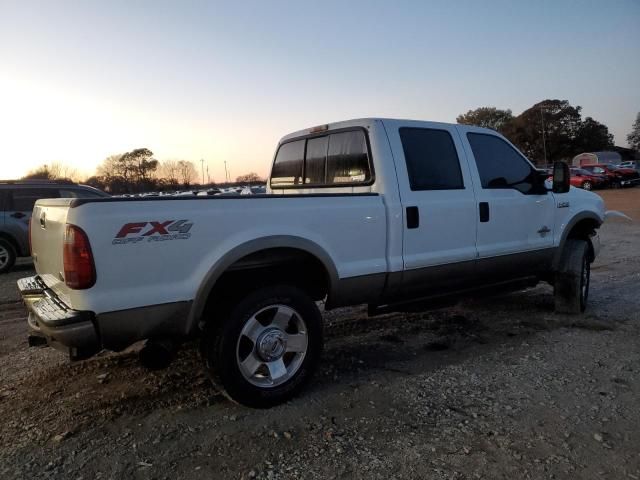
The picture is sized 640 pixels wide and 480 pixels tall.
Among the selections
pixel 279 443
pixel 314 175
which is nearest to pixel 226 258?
pixel 279 443

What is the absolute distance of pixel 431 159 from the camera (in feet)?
13.8

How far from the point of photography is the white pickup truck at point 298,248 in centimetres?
276

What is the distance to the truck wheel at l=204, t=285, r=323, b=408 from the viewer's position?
3100 mm

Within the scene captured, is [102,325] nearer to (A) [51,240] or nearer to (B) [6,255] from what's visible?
(A) [51,240]

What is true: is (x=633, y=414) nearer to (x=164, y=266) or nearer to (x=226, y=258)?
(x=226, y=258)

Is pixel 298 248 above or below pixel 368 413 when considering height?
above

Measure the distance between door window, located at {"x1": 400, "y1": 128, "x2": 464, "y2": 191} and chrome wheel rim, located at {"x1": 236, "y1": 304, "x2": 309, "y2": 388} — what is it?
1.50 meters

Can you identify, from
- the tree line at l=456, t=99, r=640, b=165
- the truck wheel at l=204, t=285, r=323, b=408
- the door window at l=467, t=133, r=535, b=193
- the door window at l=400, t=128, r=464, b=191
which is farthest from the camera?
the tree line at l=456, t=99, r=640, b=165

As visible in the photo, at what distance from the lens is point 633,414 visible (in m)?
3.09

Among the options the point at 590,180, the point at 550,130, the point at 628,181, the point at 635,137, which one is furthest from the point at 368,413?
the point at 635,137

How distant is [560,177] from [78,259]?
173 inches

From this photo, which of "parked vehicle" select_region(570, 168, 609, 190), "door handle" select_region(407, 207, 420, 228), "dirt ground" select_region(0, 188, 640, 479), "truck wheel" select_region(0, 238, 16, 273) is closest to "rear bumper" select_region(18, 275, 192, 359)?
"dirt ground" select_region(0, 188, 640, 479)

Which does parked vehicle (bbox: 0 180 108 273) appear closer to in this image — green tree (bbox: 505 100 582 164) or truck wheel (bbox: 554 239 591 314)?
truck wheel (bbox: 554 239 591 314)

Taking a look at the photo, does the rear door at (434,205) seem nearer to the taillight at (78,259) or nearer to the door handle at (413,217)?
the door handle at (413,217)
